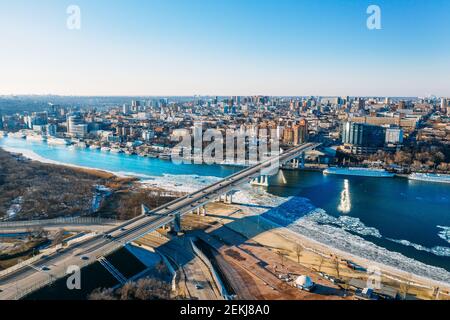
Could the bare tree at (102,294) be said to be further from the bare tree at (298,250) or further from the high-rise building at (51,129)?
the high-rise building at (51,129)

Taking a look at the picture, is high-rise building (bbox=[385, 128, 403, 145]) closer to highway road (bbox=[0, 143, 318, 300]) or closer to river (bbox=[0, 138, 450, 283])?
river (bbox=[0, 138, 450, 283])

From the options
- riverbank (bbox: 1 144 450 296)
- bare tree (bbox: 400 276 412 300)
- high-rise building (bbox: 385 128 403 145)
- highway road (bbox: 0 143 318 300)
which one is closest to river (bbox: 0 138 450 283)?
riverbank (bbox: 1 144 450 296)

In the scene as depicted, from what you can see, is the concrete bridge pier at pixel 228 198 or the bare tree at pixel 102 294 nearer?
the bare tree at pixel 102 294

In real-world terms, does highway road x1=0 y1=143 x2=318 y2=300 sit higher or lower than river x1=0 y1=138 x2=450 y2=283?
higher

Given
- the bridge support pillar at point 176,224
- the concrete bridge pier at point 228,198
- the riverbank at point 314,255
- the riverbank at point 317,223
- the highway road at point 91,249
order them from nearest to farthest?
1. the highway road at point 91,249
2. the riverbank at point 314,255
3. the riverbank at point 317,223
4. the bridge support pillar at point 176,224
5. the concrete bridge pier at point 228,198

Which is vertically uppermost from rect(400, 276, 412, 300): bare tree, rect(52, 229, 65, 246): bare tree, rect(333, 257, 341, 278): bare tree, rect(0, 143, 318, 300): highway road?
rect(0, 143, 318, 300): highway road

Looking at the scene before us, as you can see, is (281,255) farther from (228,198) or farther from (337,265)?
(228,198)

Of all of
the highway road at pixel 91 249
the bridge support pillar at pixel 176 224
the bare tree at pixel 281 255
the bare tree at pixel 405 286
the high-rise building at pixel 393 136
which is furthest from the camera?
the high-rise building at pixel 393 136

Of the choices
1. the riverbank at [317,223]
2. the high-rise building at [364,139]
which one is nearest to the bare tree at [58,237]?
the riverbank at [317,223]
